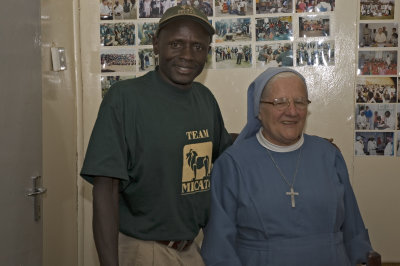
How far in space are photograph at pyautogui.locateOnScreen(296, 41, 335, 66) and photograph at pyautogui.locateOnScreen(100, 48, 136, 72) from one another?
103 centimetres

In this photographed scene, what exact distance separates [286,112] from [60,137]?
1.32 metres

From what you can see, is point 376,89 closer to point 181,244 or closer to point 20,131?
point 181,244

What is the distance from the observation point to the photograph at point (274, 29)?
2881mm

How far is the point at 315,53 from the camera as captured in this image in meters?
2.89

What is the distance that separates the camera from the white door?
5.56 feet

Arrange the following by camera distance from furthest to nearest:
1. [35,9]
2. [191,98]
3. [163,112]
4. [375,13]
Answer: [375,13], [35,9], [191,98], [163,112]

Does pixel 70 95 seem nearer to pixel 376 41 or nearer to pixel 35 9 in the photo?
pixel 35 9

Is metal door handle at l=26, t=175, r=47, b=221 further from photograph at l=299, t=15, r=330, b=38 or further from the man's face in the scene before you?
photograph at l=299, t=15, r=330, b=38

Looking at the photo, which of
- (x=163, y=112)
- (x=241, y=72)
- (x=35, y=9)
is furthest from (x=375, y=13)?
(x=35, y=9)

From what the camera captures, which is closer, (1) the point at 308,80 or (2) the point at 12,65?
(2) the point at 12,65

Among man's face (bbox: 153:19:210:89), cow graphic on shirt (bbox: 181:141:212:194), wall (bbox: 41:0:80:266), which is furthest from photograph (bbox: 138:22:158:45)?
cow graphic on shirt (bbox: 181:141:212:194)

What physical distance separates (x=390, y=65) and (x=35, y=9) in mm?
2045

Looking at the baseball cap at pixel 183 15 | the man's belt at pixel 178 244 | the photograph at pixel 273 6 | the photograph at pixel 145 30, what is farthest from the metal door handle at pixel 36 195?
the photograph at pixel 273 6

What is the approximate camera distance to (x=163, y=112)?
5.50 ft
